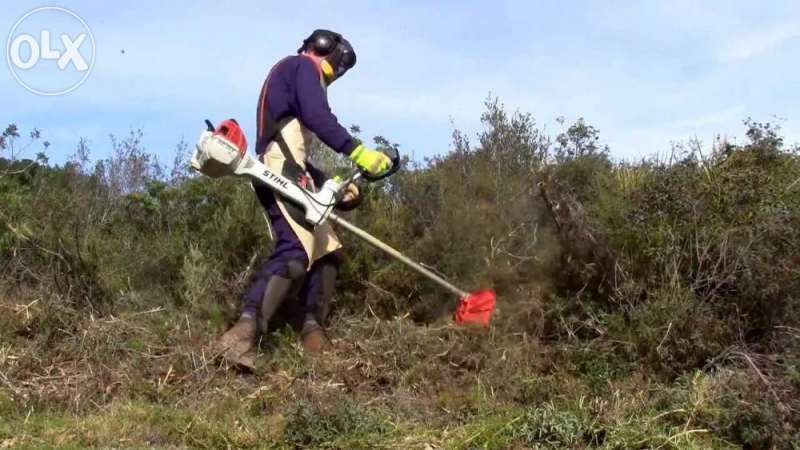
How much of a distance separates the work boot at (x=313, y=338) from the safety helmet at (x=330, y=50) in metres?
1.69

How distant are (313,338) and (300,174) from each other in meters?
1.10

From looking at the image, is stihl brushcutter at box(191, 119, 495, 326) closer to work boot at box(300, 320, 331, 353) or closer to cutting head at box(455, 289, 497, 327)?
cutting head at box(455, 289, 497, 327)

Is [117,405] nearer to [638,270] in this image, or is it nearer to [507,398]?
[507,398]

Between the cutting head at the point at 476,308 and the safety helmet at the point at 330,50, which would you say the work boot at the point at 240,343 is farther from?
the safety helmet at the point at 330,50

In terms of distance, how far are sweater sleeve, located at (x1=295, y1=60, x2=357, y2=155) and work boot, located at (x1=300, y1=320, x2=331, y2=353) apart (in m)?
1.20

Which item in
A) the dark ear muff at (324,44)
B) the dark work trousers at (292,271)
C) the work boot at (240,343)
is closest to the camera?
the work boot at (240,343)

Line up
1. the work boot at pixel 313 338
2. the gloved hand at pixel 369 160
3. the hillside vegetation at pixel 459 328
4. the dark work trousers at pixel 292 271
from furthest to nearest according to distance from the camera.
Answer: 1. the work boot at pixel 313 338
2. the dark work trousers at pixel 292 271
3. the gloved hand at pixel 369 160
4. the hillside vegetation at pixel 459 328

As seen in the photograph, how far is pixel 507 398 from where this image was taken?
215 inches

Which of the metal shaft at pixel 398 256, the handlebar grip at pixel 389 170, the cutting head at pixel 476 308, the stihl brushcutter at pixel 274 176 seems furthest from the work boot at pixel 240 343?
the cutting head at pixel 476 308

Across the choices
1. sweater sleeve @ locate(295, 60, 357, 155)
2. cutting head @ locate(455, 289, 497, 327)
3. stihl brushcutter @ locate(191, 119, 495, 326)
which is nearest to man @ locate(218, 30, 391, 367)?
sweater sleeve @ locate(295, 60, 357, 155)

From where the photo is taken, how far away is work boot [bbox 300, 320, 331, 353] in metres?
6.38

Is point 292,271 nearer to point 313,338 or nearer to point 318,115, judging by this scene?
point 313,338

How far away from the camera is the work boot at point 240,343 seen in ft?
19.8

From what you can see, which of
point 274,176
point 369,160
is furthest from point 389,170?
→ point 274,176
